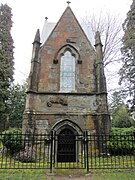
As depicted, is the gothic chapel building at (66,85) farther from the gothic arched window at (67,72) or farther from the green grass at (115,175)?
the green grass at (115,175)

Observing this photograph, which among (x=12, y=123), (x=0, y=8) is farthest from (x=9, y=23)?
(x=12, y=123)

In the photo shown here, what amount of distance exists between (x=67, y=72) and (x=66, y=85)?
1.07 meters

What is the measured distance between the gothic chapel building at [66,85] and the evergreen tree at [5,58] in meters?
14.8

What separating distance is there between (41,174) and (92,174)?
2035 millimetres

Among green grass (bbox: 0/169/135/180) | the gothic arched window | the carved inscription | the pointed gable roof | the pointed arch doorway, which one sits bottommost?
green grass (bbox: 0/169/135/180)

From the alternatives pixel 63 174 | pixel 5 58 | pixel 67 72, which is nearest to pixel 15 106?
pixel 5 58

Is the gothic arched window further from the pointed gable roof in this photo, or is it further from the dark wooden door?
the dark wooden door

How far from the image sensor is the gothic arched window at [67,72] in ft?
46.6

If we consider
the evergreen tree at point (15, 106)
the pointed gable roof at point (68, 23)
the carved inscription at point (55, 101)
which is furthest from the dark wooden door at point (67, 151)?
the evergreen tree at point (15, 106)

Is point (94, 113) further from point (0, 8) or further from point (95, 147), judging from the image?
point (0, 8)

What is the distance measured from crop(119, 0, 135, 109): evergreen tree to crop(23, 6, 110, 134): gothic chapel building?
9.42 meters

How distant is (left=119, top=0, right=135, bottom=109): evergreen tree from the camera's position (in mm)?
23281

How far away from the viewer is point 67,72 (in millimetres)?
14680

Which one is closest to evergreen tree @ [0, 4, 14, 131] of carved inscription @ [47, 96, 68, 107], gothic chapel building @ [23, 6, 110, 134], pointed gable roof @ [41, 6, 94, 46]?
pointed gable roof @ [41, 6, 94, 46]
